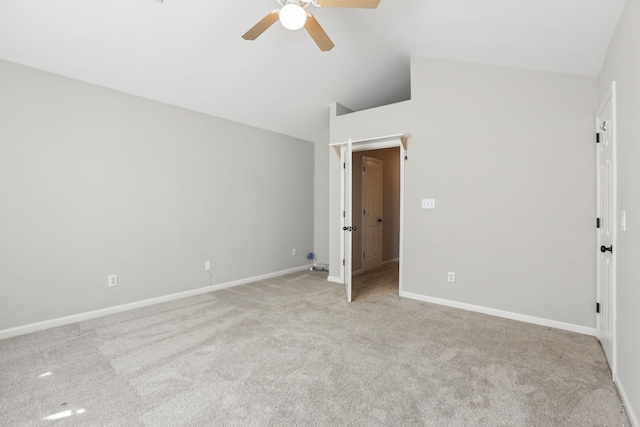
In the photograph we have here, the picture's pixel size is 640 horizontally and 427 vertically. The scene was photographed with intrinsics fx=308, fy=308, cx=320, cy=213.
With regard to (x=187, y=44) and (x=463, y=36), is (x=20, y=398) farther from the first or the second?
A: (x=463, y=36)

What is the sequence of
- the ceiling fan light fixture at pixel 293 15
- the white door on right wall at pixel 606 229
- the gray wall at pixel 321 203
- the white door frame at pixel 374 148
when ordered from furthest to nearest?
1. the gray wall at pixel 321 203
2. the white door frame at pixel 374 148
3. the white door on right wall at pixel 606 229
4. the ceiling fan light fixture at pixel 293 15

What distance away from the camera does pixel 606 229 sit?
2465 mm

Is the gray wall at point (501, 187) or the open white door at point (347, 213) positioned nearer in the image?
the gray wall at point (501, 187)

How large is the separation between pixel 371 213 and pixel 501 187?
2.71 m

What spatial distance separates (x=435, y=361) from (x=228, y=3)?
11.1 ft

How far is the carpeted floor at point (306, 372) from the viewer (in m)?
1.73

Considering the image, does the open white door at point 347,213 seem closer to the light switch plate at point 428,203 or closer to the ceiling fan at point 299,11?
the light switch plate at point 428,203

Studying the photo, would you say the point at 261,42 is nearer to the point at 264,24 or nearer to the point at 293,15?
the point at 264,24

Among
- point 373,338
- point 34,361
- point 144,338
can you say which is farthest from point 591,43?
point 34,361

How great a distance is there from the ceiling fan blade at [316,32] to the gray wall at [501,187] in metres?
1.75

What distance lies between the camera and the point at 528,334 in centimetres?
282

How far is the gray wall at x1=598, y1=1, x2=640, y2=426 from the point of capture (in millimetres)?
1622

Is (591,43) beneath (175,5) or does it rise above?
beneath

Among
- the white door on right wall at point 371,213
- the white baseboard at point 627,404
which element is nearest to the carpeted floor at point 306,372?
the white baseboard at point 627,404
